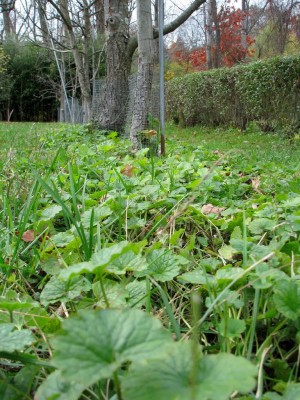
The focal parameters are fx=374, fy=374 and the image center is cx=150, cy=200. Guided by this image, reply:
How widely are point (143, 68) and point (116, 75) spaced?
2.66 metres

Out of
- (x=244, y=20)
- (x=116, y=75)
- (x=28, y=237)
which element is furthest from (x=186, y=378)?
(x=244, y=20)

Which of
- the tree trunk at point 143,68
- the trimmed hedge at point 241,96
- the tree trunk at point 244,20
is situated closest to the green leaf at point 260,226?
the tree trunk at point 143,68

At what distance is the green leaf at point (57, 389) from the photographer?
507 millimetres

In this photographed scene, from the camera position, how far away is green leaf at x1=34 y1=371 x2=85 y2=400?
1.66ft

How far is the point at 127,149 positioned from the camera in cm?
336

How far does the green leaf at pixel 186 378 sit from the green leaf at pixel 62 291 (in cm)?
41

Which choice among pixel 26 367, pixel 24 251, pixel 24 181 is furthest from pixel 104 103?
pixel 26 367

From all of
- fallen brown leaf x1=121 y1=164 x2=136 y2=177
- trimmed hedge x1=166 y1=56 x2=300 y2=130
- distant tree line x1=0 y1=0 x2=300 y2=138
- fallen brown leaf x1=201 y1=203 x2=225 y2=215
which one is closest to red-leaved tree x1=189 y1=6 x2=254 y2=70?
distant tree line x1=0 y1=0 x2=300 y2=138

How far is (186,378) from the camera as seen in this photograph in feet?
1.27

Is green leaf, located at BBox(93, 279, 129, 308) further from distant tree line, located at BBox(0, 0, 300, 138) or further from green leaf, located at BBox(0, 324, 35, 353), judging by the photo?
distant tree line, located at BBox(0, 0, 300, 138)

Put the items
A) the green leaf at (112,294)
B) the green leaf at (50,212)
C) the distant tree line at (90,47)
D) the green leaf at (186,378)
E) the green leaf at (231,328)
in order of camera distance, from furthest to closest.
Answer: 1. the distant tree line at (90,47)
2. the green leaf at (50,212)
3. the green leaf at (112,294)
4. the green leaf at (231,328)
5. the green leaf at (186,378)

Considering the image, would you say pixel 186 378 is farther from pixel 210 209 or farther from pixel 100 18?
pixel 100 18

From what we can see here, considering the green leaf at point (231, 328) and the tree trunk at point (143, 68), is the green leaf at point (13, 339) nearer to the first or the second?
the green leaf at point (231, 328)

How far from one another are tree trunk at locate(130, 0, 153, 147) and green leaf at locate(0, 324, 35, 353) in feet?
10.6
